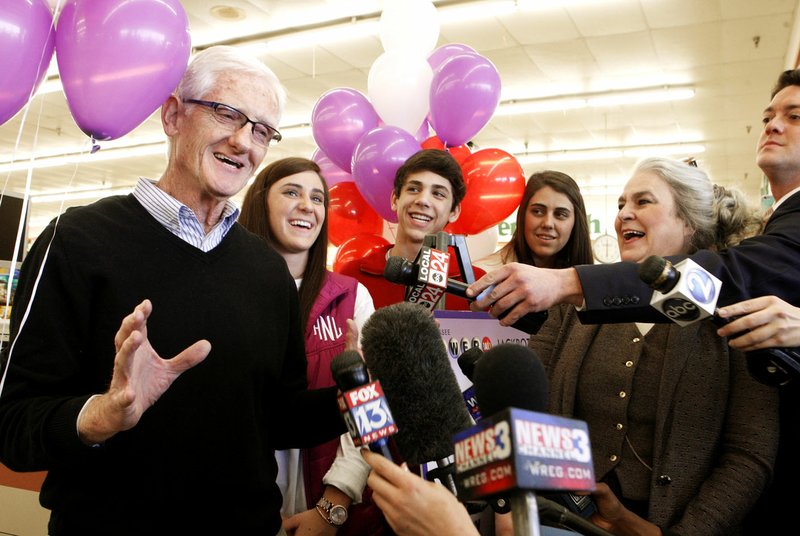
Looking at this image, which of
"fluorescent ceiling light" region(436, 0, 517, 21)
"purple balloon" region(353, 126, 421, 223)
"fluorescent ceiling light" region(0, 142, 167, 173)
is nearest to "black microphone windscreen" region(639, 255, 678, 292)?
"purple balloon" region(353, 126, 421, 223)

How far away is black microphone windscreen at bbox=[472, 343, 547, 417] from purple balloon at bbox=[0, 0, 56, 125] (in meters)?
1.25

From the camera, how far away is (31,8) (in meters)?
1.33

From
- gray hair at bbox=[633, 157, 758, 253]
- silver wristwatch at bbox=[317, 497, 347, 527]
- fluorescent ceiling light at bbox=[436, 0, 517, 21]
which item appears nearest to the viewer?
silver wristwatch at bbox=[317, 497, 347, 527]

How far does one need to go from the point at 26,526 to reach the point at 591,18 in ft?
18.2

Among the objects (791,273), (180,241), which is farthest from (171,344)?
(791,273)

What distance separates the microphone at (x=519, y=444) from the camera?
0.60 meters

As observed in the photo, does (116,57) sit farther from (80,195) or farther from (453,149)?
(80,195)

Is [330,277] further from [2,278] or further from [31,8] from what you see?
[2,278]

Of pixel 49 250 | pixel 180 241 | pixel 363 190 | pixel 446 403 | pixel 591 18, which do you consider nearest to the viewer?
pixel 446 403

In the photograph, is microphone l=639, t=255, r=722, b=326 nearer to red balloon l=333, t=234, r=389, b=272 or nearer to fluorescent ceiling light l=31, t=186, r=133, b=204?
red balloon l=333, t=234, r=389, b=272

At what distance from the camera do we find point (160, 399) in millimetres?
1180

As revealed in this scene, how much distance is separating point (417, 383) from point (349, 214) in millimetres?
2397

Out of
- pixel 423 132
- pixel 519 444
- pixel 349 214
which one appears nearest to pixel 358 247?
pixel 349 214

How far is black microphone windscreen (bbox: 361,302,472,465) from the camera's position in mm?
890
